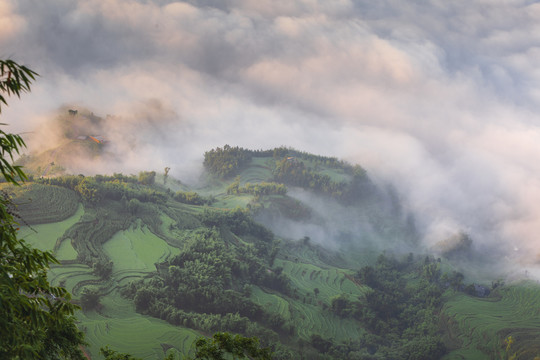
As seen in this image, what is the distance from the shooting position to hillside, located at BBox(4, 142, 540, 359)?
123ft

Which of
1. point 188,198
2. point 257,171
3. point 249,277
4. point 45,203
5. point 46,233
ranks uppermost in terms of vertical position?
point 257,171

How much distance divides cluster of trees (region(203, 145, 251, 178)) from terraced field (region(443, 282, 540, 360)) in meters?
44.6

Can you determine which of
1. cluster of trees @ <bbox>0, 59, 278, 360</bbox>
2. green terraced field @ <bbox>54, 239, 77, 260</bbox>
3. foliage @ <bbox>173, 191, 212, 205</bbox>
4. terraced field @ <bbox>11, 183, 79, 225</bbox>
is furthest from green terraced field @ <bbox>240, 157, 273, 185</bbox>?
cluster of trees @ <bbox>0, 59, 278, 360</bbox>

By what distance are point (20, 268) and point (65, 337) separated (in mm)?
4164

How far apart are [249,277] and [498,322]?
30.7 meters

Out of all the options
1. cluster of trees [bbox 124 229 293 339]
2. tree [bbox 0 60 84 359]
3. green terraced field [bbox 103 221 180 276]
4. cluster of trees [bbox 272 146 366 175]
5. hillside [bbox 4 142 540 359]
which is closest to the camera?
tree [bbox 0 60 84 359]

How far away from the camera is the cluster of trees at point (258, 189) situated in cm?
7829

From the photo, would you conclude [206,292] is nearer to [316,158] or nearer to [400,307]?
[400,307]

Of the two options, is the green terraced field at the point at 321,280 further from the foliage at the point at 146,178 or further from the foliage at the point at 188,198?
the foliage at the point at 146,178

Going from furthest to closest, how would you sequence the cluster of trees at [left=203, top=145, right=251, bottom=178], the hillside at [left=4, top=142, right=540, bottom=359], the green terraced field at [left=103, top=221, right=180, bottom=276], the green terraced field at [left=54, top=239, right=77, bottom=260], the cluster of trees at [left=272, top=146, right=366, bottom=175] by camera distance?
the cluster of trees at [left=272, top=146, right=366, bottom=175], the cluster of trees at [left=203, top=145, right=251, bottom=178], the green terraced field at [left=103, top=221, right=180, bottom=276], the green terraced field at [left=54, top=239, right=77, bottom=260], the hillside at [left=4, top=142, right=540, bottom=359]

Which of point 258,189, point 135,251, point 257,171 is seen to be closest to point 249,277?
point 135,251

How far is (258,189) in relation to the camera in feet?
255

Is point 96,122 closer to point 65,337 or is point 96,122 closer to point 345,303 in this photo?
point 345,303

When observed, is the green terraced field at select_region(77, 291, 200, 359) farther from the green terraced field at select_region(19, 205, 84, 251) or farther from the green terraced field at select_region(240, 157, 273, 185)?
the green terraced field at select_region(240, 157, 273, 185)
